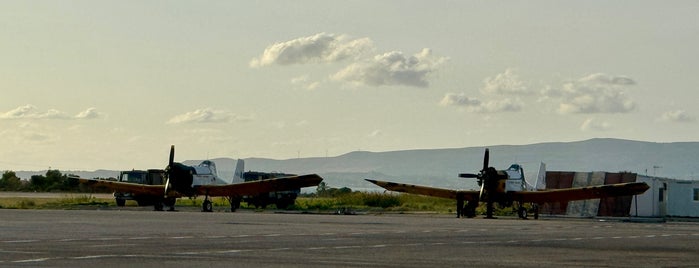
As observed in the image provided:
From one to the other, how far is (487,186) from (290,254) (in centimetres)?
3945

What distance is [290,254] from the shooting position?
24734 mm

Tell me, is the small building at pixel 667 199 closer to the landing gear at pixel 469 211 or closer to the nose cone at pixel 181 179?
the landing gear at pixel 469 211

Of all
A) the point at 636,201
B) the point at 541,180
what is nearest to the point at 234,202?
the point at 541,180

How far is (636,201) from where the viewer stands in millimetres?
68188

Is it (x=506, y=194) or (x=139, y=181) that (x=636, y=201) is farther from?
(x=139, y=181)

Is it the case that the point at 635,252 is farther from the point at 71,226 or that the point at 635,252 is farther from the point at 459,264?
the point at 71,226

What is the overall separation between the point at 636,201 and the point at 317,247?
43749mm

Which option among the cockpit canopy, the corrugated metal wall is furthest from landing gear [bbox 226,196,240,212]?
the corrugated metal wall

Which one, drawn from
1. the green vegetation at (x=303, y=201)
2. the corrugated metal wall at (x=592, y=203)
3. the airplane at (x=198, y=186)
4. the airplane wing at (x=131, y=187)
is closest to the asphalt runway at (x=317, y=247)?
the airplane at (x=198, y=186)

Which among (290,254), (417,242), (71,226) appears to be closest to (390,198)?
(71,226)

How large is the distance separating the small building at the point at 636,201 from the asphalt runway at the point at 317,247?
95.9 feet

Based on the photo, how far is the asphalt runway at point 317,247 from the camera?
74.5ft

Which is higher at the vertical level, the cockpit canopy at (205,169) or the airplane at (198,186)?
the cockpit canopy at (205,169)

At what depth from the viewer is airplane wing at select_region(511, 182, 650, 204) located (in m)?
58.3
